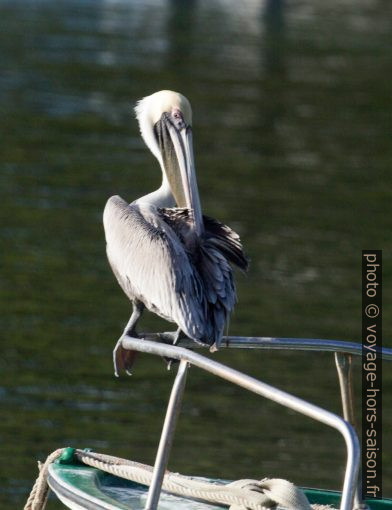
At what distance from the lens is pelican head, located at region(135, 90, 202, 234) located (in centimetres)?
535

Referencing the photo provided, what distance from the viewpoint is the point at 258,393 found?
3305 mm

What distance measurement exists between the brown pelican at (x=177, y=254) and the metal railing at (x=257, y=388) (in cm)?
15

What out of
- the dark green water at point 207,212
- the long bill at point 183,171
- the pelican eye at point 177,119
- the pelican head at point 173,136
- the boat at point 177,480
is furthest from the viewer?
the dark green water at point 207,212

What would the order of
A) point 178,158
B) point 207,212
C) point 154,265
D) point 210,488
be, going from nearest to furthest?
point 210,488 < point 154,265 < point 178,158 < point 207,212

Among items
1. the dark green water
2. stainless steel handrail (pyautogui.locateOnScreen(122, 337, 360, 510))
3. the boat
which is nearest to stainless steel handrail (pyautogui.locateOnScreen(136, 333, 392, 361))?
the boat

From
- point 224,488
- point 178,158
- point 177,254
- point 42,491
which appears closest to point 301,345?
point 224,488

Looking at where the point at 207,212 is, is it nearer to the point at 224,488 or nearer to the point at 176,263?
the point at 176,263

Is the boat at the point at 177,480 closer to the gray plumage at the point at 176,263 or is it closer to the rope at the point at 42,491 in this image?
the rope at the point at 42,491

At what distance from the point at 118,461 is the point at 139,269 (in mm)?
726

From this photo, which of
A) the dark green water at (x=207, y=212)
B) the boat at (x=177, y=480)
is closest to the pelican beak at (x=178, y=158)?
the boat at (x=177, y=480)

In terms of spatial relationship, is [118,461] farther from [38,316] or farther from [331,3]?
[331,3]

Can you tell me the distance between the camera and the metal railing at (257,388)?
311cm

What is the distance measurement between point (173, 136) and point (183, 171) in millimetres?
245

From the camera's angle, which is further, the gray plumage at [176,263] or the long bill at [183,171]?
the long bill at [183,171]
